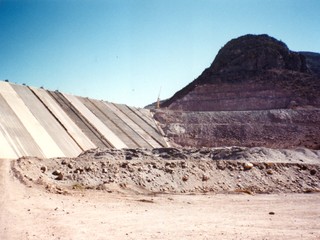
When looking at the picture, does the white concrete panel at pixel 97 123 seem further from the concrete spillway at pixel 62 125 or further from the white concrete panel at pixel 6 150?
the white concrete panel at pixel 6 150

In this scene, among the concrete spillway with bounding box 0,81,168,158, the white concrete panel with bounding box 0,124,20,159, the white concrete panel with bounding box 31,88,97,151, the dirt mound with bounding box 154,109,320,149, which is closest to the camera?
the white concrete panel with bounding box 0,124,20,159

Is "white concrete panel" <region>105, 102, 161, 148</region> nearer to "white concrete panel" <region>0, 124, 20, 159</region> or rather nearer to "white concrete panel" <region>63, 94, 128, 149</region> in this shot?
"white concrete panel" <region>63, 94, 128, 149</region>

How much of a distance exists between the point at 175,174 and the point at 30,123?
14286 millimetres

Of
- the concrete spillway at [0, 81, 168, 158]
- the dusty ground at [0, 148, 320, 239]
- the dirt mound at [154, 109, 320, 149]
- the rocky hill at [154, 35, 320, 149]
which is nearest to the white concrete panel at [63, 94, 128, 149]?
the concrete spillway at [0, 81, 168, 158]

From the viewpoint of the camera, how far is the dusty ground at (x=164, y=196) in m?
8.16

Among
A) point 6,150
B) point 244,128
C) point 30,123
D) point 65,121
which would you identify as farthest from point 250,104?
point 6,150

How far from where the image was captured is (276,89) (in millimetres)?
47000

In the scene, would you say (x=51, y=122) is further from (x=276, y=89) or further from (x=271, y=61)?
(x=271, y=61)

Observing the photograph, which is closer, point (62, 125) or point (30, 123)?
point (30, 123)

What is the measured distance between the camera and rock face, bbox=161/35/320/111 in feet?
149

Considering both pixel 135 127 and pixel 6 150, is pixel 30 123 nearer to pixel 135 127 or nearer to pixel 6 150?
pixel 6 150

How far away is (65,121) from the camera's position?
96.7 ft

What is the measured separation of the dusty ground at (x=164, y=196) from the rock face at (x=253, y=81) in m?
25.6

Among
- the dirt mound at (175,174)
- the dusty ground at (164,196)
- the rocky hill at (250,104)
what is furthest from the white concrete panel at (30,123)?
the rocky hill at (250,104)
